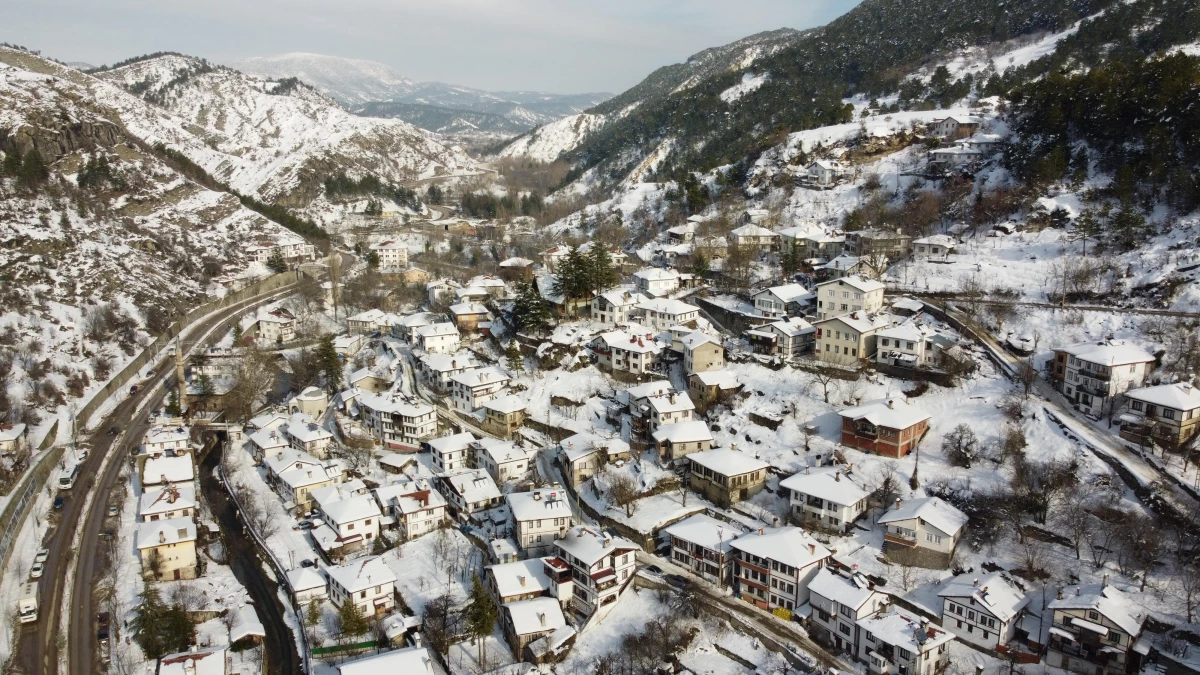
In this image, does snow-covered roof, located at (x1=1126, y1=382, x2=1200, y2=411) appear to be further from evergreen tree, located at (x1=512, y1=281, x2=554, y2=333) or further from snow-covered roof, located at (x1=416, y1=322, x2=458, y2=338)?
snow-covered roof, located at (x1=416, y1=322, x2=458, y2=338)

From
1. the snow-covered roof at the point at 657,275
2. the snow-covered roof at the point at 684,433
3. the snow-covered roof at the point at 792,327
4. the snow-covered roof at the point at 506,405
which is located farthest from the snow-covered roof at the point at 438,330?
the snow-covered roof at the point at 792,327

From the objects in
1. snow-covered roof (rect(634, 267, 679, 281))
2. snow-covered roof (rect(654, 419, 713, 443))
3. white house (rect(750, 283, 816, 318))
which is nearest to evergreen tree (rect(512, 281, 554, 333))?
snow-covered roof (rect(634, 267, 679, 281))

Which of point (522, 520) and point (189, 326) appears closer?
point (522, 520)

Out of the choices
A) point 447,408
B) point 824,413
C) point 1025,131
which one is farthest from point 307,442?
point 1025,131

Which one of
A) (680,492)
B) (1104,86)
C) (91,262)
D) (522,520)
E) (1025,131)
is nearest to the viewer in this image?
(522,520)

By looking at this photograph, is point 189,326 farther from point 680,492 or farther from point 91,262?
point 680,492

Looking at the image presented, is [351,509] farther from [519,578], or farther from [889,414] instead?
[889,414]

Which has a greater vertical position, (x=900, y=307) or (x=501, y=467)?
(x=900, y=307)

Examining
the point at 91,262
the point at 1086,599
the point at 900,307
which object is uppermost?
the point at 91,262
